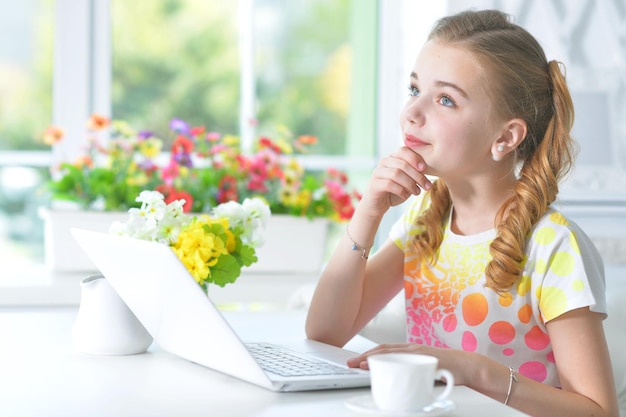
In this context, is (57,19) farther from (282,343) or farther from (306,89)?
(282,343)

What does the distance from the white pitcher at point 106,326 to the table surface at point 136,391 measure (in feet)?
0.06

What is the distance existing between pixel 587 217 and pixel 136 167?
1.53m

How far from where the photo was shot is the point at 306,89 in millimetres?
3711

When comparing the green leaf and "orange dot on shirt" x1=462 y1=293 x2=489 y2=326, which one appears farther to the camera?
"orange dot on shirt" x1=462 y1=293 x2=489 y2=326

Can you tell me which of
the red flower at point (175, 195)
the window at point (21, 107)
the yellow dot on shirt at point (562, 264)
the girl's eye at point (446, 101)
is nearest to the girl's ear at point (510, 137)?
the girl's eye at point (446, 101)

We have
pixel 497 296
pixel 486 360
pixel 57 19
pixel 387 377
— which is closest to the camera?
pixel 387 377

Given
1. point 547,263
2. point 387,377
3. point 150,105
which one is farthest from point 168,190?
point 387,377

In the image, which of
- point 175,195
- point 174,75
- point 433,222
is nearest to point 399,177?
point 433,222

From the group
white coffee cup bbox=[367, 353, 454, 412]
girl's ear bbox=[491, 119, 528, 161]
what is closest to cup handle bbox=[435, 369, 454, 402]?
white coffee cup bbox=[367, 353, 454, 412]

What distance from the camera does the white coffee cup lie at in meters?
0.90

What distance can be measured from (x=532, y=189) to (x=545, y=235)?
10 cm

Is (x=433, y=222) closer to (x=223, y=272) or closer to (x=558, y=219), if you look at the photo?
(x=558, y=219)

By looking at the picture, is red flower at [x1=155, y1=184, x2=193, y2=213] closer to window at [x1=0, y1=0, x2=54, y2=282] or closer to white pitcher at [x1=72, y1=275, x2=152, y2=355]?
window at [x1=0, y1=0, x2=54, y2=282]

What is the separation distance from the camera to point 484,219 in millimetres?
1625
